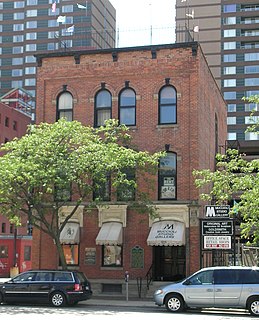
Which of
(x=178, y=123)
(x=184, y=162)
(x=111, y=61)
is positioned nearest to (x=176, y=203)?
(x=184, y=162)

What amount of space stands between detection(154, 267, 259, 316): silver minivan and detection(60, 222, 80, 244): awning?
7.37 metres

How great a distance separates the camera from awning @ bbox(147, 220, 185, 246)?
2578 centimetres

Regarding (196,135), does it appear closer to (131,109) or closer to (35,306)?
(131,109)

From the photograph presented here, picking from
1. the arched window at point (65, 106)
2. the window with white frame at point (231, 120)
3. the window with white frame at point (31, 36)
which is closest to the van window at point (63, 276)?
the arched window at point (65, 106)

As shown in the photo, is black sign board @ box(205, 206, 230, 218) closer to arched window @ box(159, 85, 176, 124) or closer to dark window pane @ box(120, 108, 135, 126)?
arched window @ box(159, 85, 176, 124)

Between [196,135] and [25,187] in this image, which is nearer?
[25,187]

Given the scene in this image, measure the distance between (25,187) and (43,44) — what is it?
9200cm

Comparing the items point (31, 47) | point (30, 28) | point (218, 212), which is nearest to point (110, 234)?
point (218, 212)

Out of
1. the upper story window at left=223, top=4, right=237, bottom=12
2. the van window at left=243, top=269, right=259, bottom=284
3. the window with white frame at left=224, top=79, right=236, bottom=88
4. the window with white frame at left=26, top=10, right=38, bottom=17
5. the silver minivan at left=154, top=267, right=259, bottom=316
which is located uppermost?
the window with white frame at left=26, top=10, right=38, bottom=17

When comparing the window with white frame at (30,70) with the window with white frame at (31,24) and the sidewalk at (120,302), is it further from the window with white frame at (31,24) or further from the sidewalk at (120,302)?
the sidewalk at (120,302)

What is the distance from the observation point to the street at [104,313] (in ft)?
60.8

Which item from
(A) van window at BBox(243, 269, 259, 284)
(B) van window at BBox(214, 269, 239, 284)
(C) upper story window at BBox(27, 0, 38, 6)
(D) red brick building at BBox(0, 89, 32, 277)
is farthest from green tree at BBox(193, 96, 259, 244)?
(C) upper story window at BBox(27, 0, 38, 6)

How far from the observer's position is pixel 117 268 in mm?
27219

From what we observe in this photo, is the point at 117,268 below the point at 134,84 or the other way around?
below
